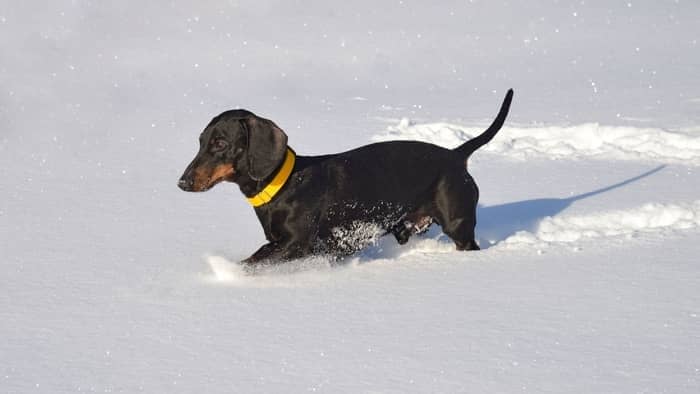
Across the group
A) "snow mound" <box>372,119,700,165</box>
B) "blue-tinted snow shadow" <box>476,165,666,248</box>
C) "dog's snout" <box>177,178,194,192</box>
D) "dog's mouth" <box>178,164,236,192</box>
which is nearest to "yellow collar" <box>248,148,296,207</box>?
"dog's mouth" <box>178,164,236,192</box>

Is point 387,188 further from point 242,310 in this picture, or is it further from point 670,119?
point 670,119

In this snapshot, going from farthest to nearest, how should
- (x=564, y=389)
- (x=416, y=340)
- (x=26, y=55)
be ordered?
(x=26, y=55) < (x=416, y=340) < (x=564, y=389)

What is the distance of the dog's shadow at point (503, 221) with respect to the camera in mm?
4473

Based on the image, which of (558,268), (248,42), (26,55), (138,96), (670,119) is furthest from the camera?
(248,42)

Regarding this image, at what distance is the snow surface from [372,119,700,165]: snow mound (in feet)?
0.08

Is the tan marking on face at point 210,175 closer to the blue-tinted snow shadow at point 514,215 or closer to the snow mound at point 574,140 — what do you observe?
the blue-tinted snow shadow at point 514,215

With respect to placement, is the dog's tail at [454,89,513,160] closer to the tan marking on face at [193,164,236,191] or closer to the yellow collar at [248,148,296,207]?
the yellow collar at [248,148,296,207]

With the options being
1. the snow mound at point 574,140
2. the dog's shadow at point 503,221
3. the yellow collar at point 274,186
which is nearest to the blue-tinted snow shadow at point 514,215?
the dog's shadow at point 503,221

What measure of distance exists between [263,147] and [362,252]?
0.83 meters

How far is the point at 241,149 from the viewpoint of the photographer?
12.7ft

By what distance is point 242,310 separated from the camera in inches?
126

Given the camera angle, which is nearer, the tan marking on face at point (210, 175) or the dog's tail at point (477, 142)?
the tan marking on face at point (210, 175)

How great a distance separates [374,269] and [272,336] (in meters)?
1.01

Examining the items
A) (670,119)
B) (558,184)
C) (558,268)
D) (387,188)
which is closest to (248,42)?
(670,119)
